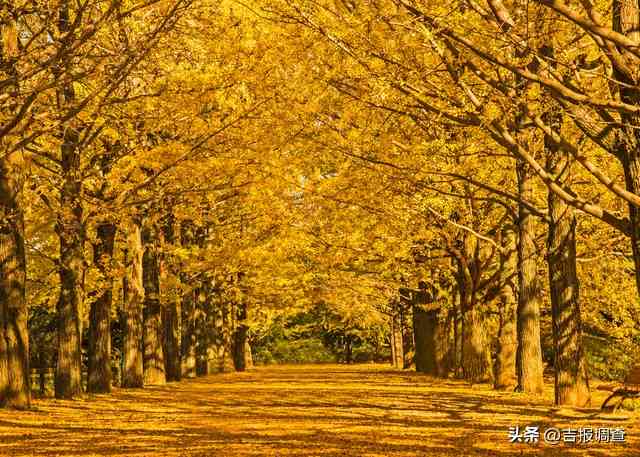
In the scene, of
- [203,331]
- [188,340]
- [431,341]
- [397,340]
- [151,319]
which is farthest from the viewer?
[397,340]

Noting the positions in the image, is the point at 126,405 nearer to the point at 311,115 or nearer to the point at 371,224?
the point at 311,115

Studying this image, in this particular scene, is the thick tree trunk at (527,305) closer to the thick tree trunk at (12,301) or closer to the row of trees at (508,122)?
the row of trees at (508,122)

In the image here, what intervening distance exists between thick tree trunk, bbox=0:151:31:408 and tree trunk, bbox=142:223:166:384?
1087cm

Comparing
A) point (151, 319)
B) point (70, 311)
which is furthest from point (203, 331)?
point (70, 311)

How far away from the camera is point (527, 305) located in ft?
64.5

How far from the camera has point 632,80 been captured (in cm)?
953

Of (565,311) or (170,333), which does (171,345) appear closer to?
(170,333)

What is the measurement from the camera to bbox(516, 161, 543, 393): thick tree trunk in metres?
19.5

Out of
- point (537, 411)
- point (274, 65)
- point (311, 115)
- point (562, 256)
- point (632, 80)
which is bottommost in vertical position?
point (537, 411)

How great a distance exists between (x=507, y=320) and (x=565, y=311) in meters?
8.41

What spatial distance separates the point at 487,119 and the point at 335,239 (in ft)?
53.9

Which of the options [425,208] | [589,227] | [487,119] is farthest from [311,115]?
[589,227]

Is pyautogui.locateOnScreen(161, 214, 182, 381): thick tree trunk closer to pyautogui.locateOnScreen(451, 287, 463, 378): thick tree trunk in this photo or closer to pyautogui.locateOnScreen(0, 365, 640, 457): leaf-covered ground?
pyautogui.locateOnScreen(451, 287, 463, 378): thick tree trunk

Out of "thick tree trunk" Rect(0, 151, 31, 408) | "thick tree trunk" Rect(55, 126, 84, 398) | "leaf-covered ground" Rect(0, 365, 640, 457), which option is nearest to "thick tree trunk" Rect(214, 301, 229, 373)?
"thick tree trunk" Rect(55, 126, 84, 398)
